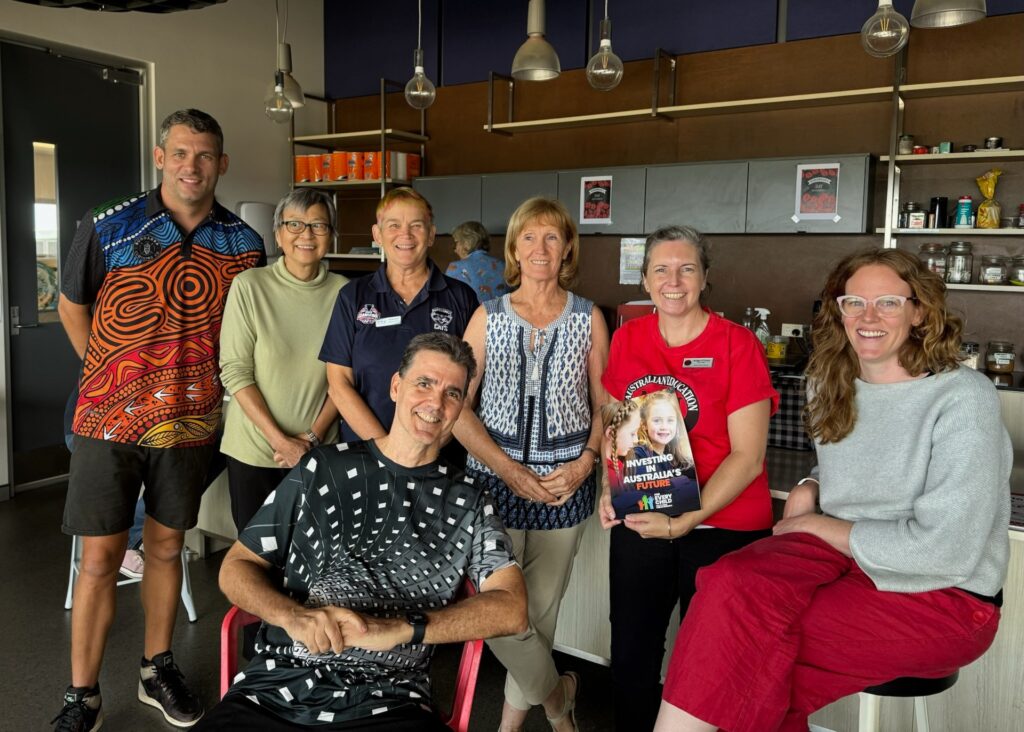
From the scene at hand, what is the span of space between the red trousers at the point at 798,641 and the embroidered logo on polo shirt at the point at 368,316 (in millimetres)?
1194

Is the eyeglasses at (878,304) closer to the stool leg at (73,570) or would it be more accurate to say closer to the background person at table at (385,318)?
the background person at table at (385,318)

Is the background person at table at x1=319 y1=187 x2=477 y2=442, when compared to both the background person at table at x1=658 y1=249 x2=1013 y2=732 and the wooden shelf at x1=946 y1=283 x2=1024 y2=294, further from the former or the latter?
the wooden shelf at x1=946 y1=283 x2=1024 y2=294

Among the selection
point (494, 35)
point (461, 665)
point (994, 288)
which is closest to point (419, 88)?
point (494, 35)

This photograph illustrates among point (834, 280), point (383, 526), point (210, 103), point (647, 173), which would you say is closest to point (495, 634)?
point (383, 526)

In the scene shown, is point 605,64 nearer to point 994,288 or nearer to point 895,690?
point 994,288

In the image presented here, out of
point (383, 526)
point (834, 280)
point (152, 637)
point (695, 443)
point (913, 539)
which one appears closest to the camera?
point (913, 539)

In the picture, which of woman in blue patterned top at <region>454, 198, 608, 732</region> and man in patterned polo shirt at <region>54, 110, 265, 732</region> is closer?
woman in blue patterned top at <region>454, 198, 608, 732</region>

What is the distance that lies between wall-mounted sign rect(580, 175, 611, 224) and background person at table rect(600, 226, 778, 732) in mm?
3393

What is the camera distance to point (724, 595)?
1603 millimetres

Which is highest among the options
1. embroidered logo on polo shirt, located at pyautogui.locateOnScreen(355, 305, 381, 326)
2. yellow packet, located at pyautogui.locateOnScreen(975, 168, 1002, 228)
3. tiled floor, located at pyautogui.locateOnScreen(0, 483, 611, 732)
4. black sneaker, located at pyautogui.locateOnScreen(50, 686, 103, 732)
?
yellow packet, located at pyautogui.locateOnScreen(975, 168, 1002, 228)

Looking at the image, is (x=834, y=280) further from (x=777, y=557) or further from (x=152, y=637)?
(x=152, y=637)

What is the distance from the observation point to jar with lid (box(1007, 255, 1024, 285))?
4391 millimetres

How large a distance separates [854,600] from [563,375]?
90cm

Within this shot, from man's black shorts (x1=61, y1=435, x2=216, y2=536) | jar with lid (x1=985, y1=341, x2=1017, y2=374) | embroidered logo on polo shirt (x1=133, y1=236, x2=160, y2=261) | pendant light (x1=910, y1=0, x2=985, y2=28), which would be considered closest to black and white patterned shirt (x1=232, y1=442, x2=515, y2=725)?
man's black shorts (x1=61, y1=435, x2=216, y2=536)
